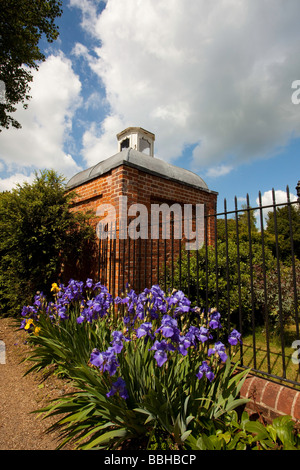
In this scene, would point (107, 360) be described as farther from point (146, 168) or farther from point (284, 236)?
point (284, 236)

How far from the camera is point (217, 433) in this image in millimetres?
1820

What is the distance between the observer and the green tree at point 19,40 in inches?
336

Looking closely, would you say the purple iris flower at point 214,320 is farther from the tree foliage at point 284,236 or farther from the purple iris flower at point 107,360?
the tree foliage at point 284,236

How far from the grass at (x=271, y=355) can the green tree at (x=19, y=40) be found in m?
11.6

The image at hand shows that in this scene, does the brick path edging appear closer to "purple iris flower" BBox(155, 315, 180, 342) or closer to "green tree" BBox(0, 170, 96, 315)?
"purple iris flower" BBox(155, 315, 180, 342)

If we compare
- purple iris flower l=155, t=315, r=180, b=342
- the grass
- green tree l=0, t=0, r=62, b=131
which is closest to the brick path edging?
the grass

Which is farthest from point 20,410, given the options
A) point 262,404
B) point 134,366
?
point 262,404

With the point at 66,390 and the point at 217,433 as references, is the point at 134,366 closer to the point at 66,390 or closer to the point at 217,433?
the point at 217,433

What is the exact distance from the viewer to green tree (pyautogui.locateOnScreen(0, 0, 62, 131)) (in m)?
8.54

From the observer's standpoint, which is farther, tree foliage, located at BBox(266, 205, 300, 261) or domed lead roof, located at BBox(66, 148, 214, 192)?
tree foliage, located at BBox(266, 205, 300, 261)

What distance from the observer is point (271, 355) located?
11.9 feet

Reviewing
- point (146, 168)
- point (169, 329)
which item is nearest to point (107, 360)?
point (169, 329)

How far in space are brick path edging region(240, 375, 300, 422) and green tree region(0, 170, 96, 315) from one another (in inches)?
169
